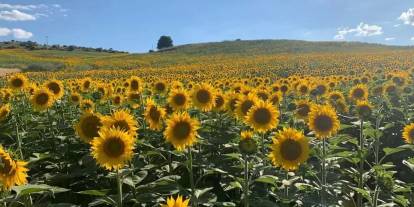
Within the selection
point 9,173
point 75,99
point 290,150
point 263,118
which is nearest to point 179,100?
point 263,118

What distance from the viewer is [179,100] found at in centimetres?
684

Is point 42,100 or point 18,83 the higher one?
point 18,83

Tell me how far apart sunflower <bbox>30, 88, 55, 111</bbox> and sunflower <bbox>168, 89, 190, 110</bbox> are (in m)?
2.16

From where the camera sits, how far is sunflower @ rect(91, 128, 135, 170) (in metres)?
4.12

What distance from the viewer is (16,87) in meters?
9.52

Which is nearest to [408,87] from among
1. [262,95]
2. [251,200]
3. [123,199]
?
[262,95]

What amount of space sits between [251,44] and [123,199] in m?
75.6

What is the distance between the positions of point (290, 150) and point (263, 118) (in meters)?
0.97

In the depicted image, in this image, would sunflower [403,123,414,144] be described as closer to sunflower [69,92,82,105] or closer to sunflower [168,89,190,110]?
sunflower [168,89,190,110]

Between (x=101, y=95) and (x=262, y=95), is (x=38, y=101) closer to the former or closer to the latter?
(x=101, y=95)

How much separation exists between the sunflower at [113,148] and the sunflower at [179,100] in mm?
2627

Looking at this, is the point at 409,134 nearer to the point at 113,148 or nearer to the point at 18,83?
the point at 113,148

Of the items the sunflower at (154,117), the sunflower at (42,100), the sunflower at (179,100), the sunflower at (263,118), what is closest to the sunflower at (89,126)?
the sunflower at (154,117)

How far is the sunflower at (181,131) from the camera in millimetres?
4898
